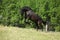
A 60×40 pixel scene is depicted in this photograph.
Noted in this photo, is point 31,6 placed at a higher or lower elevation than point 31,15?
lower

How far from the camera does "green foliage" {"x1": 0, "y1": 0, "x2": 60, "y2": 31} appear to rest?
23.8m

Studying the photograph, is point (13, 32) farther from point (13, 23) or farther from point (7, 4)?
point (7, 4)

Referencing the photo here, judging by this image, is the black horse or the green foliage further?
the green foliage

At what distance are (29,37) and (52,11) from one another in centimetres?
1121

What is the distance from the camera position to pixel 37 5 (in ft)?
80.2

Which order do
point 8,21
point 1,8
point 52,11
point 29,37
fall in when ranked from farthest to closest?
1. point 1,8
2. point 8,21
3. point 52,11
4. point 29,37

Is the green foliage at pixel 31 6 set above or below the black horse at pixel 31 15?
below

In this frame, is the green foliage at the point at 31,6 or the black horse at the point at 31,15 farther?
the green foliage at the point at 31,6

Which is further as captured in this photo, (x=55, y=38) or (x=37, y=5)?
(x=37, y=5)

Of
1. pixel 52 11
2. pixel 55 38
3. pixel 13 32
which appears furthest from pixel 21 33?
pixel 52 11

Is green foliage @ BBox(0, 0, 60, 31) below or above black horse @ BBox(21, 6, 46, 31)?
below

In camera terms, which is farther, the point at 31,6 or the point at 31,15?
the point at 31,6

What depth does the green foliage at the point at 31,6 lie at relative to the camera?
23844 mm

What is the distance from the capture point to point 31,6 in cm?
2480
